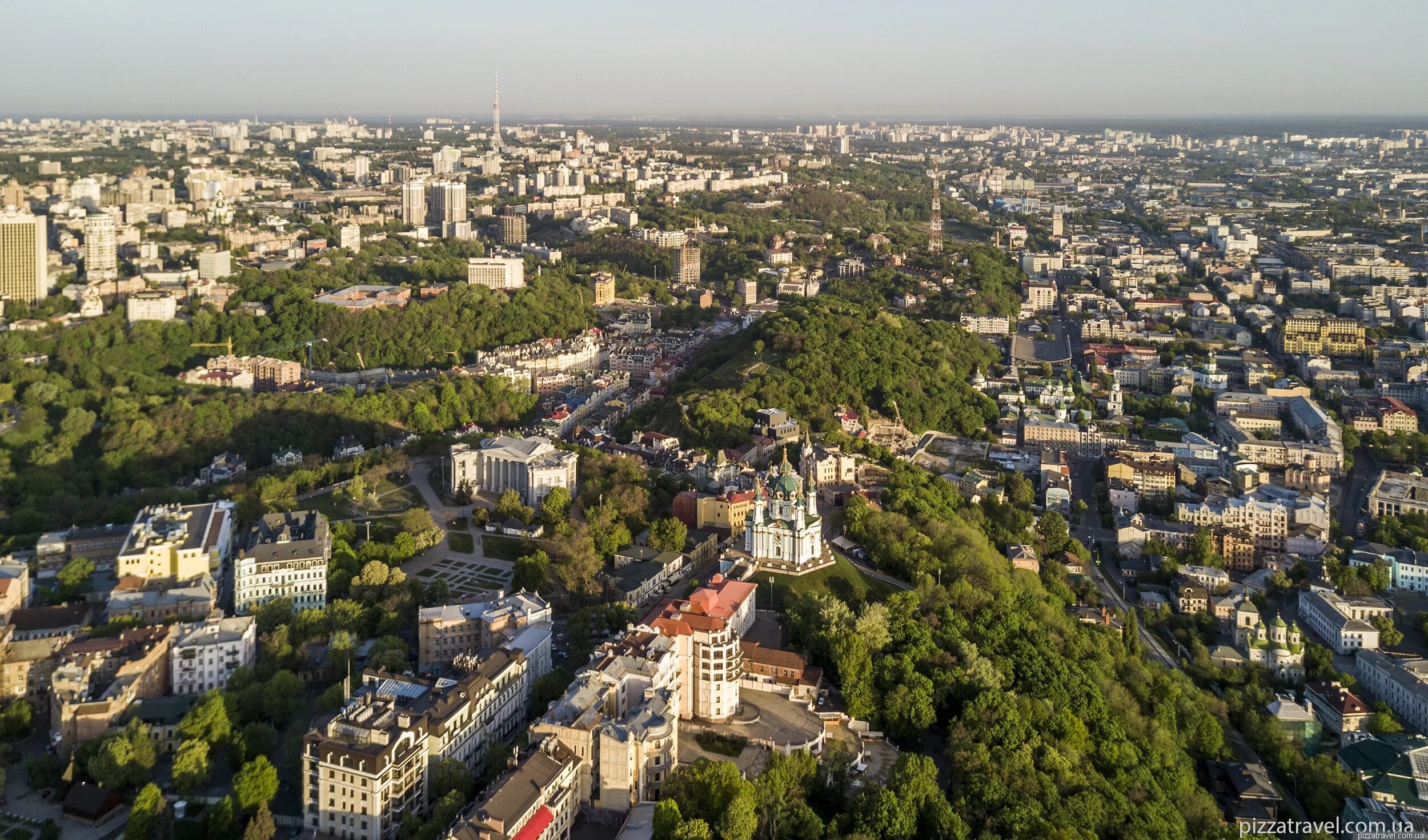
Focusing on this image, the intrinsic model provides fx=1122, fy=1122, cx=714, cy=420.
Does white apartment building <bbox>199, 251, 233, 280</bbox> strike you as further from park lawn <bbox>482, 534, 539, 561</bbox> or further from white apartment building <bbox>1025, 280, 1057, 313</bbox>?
white apartment building <bbox>1025, 280, 1057, 313</bbox>

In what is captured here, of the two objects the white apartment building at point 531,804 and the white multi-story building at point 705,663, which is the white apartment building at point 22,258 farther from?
the white apartment building at point 531,804

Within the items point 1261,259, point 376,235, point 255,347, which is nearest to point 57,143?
point 376,235

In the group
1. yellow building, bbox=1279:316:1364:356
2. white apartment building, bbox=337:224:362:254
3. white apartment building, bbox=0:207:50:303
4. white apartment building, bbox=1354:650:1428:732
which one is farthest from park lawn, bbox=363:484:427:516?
white apartment building, bbox=337:224:362:254

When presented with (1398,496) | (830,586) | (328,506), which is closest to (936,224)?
(1398,496)

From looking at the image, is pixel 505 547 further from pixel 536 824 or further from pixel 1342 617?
pixel 1342 617

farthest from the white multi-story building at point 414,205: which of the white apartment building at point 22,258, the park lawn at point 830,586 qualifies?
the park lawn at point 830,586

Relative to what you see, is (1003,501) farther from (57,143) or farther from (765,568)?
(57,143)

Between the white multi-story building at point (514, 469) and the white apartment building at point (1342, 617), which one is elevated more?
the white multi-story building at point (514, 469)
